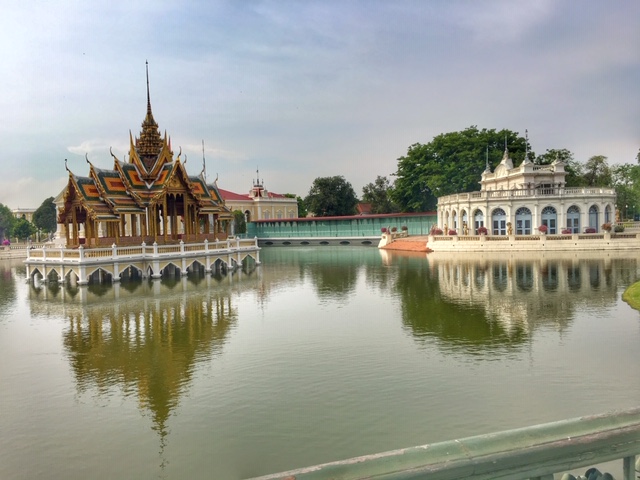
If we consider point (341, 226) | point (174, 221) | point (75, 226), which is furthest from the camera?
point (341, 226)

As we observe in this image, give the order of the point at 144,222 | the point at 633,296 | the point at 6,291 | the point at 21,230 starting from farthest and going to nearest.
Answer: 1. the point at 21,230
2. the point at 144,222
3. the point at 6,291
4. the point at 633,296

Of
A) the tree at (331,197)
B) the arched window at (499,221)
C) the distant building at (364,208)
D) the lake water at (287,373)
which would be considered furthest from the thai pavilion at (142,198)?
the distant building at (364,208)

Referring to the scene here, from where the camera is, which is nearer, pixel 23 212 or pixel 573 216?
pixel 573 216

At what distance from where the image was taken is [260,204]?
89438 mm

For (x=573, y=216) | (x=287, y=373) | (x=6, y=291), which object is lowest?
(x=287, y=373)

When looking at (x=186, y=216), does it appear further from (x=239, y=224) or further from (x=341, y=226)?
(x=239, y=224)

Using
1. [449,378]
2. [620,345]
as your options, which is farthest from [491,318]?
[449,378]

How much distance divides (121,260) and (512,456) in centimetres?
2907

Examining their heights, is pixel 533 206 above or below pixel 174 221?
above

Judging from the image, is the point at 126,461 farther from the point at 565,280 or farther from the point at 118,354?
the point at 565,280

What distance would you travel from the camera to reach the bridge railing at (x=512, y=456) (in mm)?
2871

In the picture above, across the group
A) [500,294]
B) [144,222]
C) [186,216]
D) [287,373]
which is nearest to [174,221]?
[186,216]

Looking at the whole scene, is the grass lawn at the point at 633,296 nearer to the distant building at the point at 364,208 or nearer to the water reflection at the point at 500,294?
the water reflection at the point at 500,294

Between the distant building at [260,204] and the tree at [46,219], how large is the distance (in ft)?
81.6
